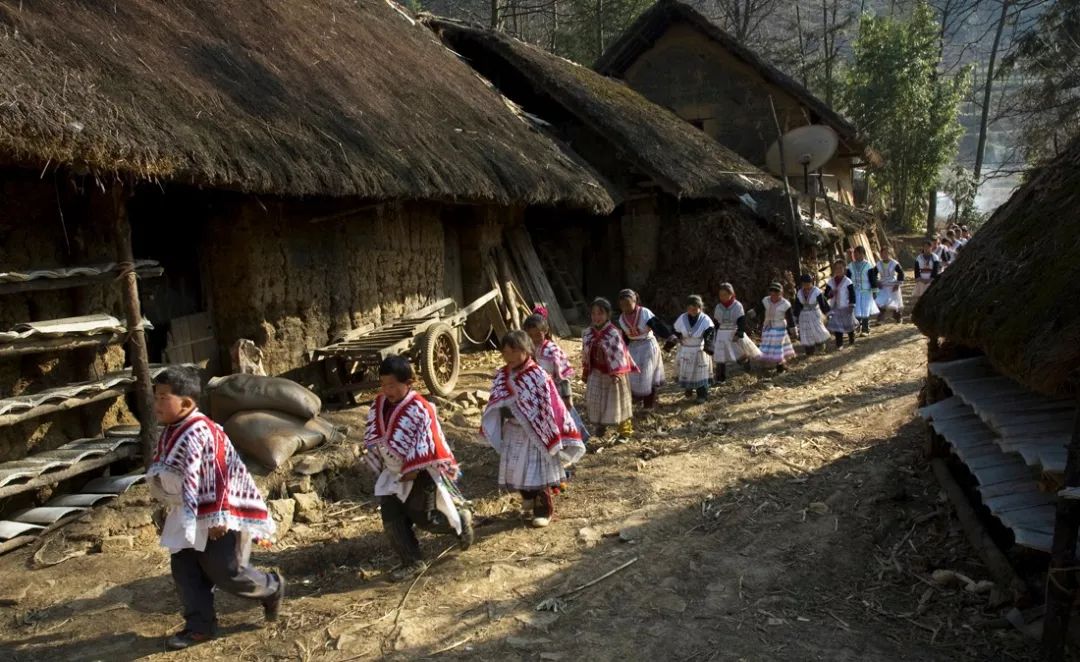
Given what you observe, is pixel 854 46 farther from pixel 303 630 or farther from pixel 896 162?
pixel 303 630

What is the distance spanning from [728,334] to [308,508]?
549cm

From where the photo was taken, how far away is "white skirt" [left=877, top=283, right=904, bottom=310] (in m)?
13.8

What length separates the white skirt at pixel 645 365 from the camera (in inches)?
314

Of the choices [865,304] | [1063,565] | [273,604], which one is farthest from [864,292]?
[273,604]

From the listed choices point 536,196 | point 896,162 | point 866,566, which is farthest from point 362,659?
point 896,162

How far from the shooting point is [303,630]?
4184 millimetres

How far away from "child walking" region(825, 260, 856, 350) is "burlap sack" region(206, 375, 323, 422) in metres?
7.70

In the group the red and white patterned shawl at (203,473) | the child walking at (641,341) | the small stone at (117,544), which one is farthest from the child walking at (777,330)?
the red and white patterned shawl at (203,473)

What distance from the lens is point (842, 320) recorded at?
37.9 feet

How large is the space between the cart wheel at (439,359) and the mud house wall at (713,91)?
1158cm

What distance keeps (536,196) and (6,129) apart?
627 cm

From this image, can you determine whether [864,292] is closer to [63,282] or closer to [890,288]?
[890,288]

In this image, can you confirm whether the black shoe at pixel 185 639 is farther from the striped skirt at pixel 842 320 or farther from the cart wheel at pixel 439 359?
the striped skirt at pixel 842 320

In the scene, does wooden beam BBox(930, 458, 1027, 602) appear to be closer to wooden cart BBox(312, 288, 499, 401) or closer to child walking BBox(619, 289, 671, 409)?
child walking BBox(619, 289, 671, 409)
